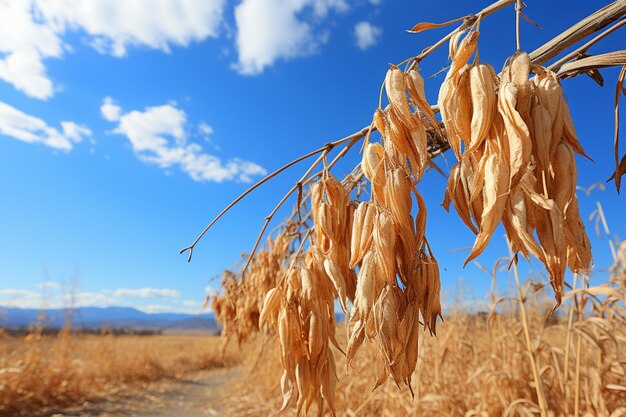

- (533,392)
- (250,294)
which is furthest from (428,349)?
(250,294)

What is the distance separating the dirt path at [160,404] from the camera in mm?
4691

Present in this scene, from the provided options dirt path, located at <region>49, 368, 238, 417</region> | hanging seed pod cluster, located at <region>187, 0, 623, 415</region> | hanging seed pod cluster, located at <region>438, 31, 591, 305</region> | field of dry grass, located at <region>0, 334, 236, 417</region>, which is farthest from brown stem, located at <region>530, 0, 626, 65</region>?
dirt path, located at <region>49, 368, 238, 417</region>

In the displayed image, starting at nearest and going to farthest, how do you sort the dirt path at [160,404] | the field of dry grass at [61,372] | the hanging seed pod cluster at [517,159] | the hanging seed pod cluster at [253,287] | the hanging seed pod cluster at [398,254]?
the hanging seed pod cluster at [517,159] < the hanging seed pod cluster at [398,254] < the hanging seed pod cluster at [253,287] < the field of dry grass at [61,372] < the dirt path at [160,404]

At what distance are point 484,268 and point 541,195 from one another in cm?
167

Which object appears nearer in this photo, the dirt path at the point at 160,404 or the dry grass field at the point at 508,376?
the dry grass field at the point at 508,376

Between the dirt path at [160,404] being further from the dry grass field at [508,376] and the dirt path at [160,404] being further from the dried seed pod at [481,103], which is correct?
the dried seed pod at [481,103]

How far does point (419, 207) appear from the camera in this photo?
0.54 metres

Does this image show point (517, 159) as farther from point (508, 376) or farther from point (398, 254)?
point (508, 376)

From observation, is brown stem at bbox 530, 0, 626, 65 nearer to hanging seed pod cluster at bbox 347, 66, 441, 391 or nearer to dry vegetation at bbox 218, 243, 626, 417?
hanging seed pod cluster at bbox 347, 66, 441, 391

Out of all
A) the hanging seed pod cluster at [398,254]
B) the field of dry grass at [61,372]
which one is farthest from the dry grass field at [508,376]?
the field of dry grass at [61,372]

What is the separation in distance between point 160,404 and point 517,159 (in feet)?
19.9

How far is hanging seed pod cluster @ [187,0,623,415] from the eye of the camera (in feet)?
1.32

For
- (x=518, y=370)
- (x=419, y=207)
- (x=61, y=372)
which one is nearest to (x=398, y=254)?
(x=419, y=207)

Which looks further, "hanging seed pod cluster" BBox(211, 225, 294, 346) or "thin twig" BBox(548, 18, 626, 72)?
"hanging seed pod cluster" BBox(211, 225, 294, 346)
